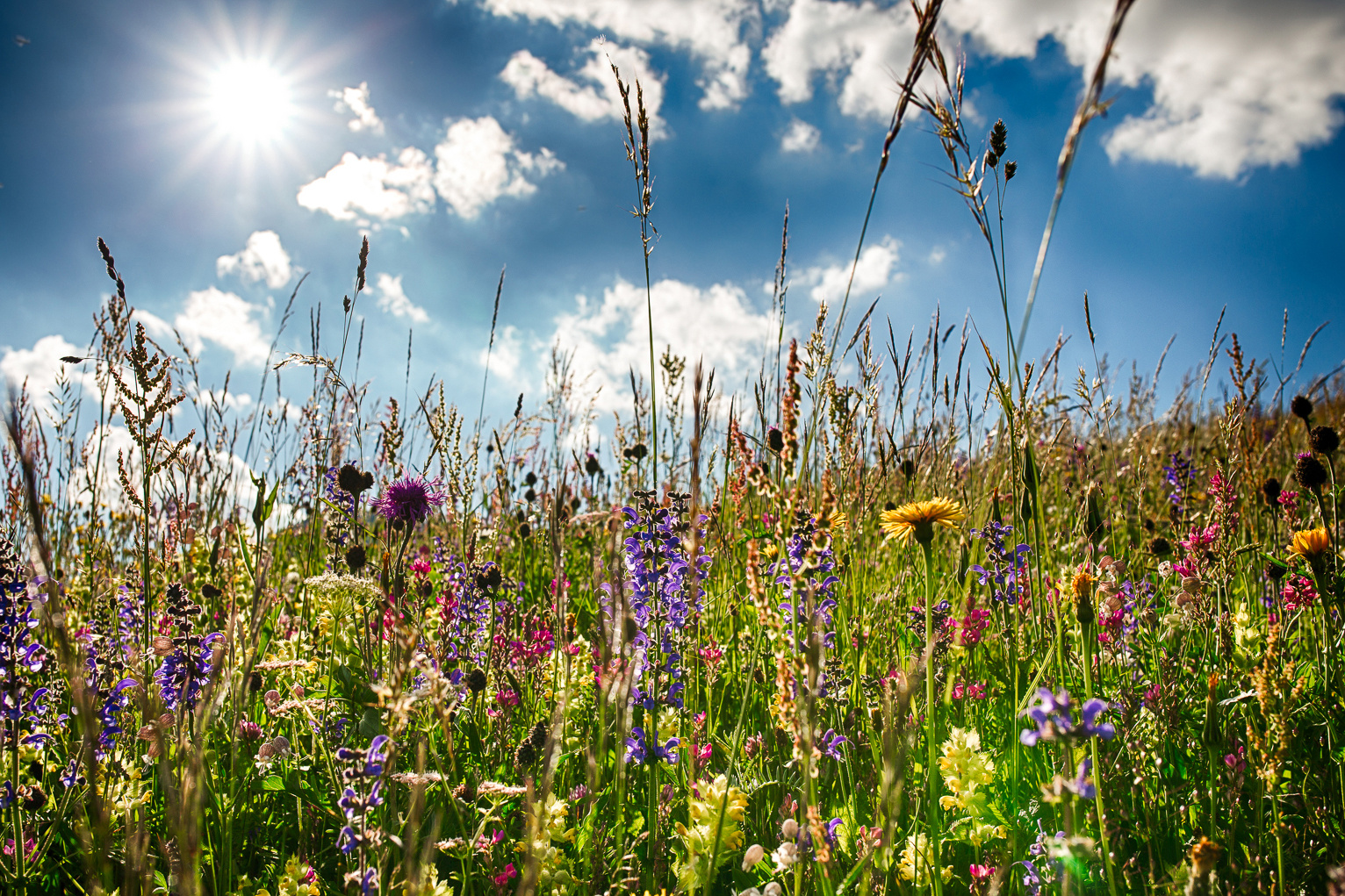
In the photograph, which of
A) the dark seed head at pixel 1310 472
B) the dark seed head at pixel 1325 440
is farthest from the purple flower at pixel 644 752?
the dark seed head at pixel 1325 440

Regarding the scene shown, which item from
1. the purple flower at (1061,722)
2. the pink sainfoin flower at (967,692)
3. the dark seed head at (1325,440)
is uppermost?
the dark seed head at (1325,440)

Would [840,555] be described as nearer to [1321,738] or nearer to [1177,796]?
[1177,796]

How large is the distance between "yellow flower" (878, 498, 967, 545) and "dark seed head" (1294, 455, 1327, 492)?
1.04 meters

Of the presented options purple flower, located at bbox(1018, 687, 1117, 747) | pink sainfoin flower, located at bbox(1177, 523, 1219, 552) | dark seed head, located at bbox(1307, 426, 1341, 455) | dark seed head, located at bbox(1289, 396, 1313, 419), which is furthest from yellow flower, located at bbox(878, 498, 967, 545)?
dark seed head, located at bbox(1289, 396, 1313, 419)

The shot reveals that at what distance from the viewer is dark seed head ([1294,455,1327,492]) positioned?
2.02 m

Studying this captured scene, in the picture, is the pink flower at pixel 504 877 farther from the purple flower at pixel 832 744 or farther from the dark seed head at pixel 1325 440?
the dark seed head at pixel 1325 440

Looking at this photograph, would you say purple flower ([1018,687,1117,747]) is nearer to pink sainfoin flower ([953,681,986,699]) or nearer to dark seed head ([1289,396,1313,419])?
pink sainfoin flower ([953,681,986,699])

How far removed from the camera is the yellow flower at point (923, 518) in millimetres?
1778

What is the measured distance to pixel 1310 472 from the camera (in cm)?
203

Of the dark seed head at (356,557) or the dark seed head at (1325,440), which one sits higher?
the dark seed head at (1325,440)

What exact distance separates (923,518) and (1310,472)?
4.26 ft

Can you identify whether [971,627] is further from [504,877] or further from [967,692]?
[504,877]

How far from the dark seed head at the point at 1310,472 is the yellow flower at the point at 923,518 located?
104 centimetres

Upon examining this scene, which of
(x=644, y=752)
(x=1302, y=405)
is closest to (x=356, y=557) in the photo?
(x=644, y=752)
